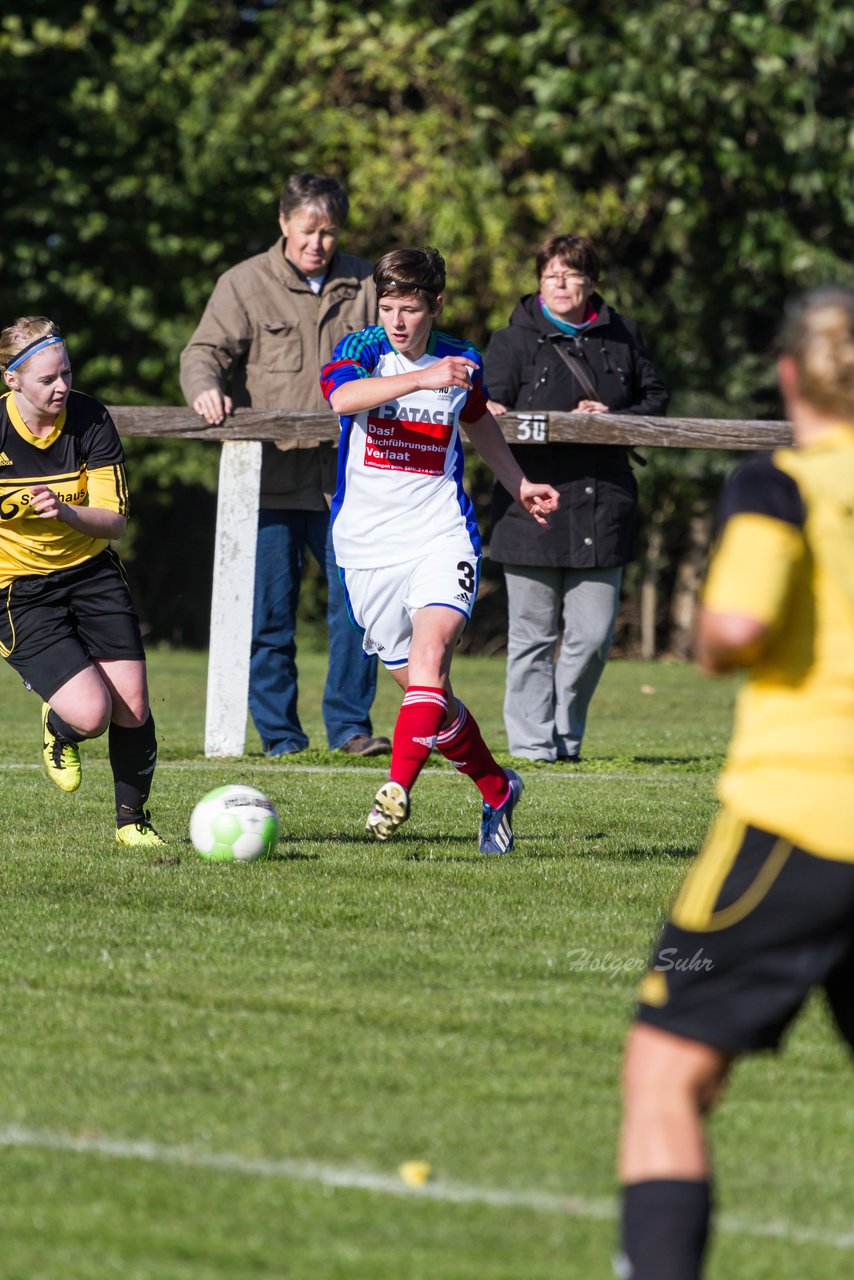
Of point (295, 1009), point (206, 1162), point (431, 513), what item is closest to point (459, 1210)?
point (206, 1162)

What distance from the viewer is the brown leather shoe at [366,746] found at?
984 centimetres

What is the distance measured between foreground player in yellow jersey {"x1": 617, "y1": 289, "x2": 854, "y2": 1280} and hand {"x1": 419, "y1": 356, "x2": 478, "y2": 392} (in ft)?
11.0

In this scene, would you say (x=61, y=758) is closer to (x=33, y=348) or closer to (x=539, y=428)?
(x=33, y=348)

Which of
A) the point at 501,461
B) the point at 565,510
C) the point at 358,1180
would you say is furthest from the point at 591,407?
the point at 358,1180

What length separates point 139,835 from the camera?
6926 mm

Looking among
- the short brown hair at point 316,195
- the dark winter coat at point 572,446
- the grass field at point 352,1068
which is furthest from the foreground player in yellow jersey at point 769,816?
the short brown hair at point 316,195

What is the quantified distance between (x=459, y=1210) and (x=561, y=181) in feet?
57.1

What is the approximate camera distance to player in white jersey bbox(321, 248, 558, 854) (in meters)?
6.69

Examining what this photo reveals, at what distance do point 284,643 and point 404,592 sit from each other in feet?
10.3

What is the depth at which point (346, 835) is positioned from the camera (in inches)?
290

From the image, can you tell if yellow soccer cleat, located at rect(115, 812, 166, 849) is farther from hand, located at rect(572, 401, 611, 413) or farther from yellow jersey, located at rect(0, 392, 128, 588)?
hand, located at rect(572, 401, 611, 413)

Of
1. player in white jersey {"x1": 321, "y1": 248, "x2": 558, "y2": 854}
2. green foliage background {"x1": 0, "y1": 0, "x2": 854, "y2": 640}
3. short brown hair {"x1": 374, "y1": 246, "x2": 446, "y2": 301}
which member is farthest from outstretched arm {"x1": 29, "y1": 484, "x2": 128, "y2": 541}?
green foliage background {"x1": 0, "y1": 0, "x2": 854, "y2": 640}

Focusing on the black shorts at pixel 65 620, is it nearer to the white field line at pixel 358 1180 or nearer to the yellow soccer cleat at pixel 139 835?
the yellow soccer cleat at pixel 139 835

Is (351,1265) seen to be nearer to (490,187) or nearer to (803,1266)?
(803,1266)
